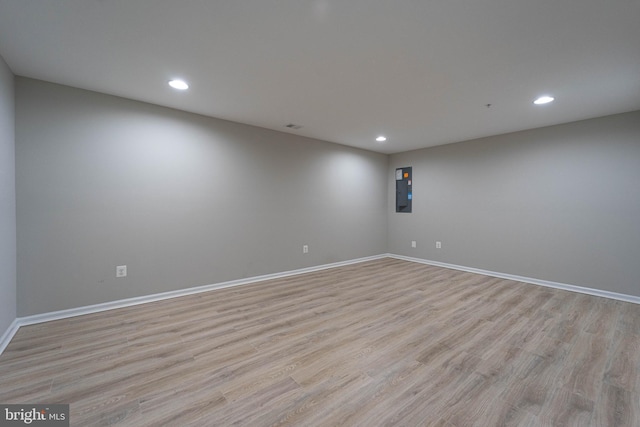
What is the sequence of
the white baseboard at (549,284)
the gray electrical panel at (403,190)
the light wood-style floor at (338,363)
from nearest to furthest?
the light wood-style floor at (338,363) → the white baseboard at (549,284) → the gray electrical panel at (403,190)

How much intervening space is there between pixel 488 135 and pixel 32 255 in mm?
6350

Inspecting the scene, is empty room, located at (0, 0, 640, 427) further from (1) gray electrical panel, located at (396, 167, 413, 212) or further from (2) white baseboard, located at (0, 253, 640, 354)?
(1) gray electrical panel, located at (396, 167, 413, 212)

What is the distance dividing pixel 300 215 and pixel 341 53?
2.86 metres

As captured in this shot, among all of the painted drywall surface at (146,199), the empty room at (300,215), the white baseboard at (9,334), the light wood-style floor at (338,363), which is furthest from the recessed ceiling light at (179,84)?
the white baseboard at (9,334)

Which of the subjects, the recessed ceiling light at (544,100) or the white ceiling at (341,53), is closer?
the white ceiling at (341,53)

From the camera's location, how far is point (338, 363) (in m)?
1.94

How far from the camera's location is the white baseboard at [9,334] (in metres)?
2.10

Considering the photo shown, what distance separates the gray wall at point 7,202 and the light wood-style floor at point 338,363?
32cm

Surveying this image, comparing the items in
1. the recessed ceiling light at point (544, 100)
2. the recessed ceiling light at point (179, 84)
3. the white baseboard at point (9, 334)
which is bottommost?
the white baseboard at point (9, 334)

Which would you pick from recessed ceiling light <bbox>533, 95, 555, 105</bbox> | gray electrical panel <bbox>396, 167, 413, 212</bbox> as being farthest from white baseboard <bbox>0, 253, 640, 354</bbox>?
recessed ceiling light <bbox>533, 95, 555, 105</bbox>

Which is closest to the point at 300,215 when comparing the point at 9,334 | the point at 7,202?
the point at 7,202

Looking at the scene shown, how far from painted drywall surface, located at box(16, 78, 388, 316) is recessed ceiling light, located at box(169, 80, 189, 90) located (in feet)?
2.31

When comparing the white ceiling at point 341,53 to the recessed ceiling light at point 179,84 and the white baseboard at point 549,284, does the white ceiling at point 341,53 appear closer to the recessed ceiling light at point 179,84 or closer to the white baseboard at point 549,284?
the recessed ceiling light at point 179,84

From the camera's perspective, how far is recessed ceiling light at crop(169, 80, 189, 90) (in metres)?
2.59
